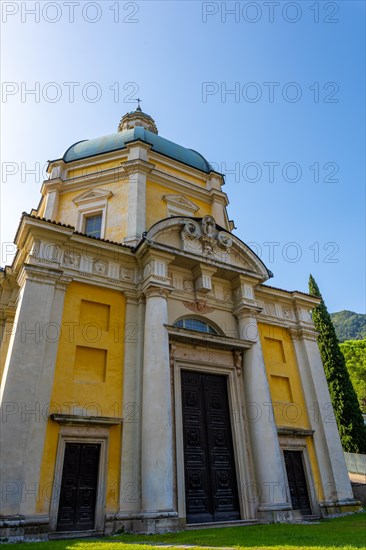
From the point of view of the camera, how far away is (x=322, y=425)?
15469mm

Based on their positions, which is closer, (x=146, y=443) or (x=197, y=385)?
(x=146, y=443)

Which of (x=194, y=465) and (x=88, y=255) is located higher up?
(x=88, y=255)

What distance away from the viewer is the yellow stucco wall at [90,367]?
410 inches

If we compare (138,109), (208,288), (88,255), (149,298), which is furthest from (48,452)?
(138,109)

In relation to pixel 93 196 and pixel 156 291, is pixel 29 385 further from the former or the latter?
pixel 93 196

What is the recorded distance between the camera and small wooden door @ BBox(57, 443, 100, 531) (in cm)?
984

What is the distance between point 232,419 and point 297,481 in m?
3.66

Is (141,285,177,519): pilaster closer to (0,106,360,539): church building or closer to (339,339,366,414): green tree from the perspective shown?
(0,106,360,539): church building

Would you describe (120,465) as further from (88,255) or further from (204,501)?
(88,255)

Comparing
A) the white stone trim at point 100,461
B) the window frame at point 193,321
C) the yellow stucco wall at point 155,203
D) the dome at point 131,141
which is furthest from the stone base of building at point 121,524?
the dome at point 131,141

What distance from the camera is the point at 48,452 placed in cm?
1010

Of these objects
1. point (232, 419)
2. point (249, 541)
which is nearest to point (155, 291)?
point (232, 419)

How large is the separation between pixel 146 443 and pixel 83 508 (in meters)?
2.22

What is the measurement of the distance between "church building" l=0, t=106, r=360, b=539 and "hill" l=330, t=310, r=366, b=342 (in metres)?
97.9
